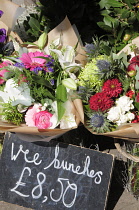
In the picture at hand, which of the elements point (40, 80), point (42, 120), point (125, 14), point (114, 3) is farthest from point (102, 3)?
point (42, 120)

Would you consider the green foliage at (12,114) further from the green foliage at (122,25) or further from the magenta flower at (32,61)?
the green foliage at (122,25)

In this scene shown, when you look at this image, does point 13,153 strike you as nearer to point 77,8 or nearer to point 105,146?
point 105,146

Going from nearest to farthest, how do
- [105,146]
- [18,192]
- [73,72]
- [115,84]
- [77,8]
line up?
[115,84]
[73,72]
[18,192]
[77,8]
[105,146]

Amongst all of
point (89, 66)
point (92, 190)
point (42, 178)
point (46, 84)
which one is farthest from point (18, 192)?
point (89, 66)

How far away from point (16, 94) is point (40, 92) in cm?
14

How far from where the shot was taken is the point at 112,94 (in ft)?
4.45

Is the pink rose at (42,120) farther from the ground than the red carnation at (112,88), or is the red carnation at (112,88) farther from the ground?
the red carnation at (112,88)

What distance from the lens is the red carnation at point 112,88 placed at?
4.46ft

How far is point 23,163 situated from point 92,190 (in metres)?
0.43

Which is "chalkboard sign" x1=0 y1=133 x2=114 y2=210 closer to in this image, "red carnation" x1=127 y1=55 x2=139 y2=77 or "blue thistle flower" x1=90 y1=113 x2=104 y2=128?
"blue thistle flower" x1=90 y1=113 x2=104 y2=128

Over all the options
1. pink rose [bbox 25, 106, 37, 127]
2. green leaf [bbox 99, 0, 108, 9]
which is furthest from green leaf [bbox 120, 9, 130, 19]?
pink rose [bbox 25, 106, 37, 127]

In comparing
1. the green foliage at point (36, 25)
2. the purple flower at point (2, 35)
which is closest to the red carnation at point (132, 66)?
the green foliage at point (36, 25)

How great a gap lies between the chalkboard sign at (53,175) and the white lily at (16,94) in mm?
305

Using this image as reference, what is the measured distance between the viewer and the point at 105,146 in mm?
2141
